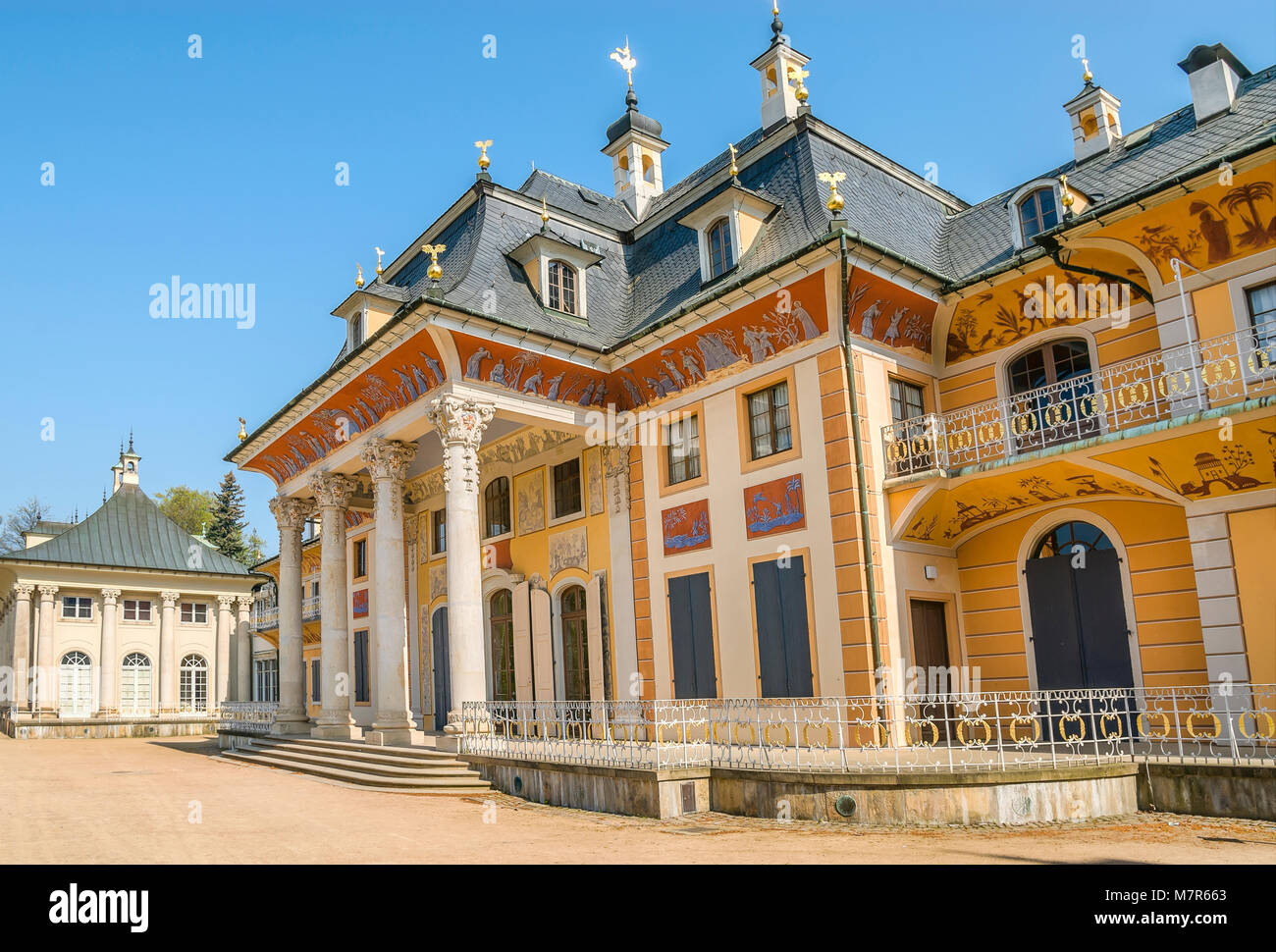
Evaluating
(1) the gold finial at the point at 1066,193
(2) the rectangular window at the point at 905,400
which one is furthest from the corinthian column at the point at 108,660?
(1) the gold finial at the point at 1066,193

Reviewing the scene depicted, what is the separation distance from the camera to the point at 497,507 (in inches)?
879

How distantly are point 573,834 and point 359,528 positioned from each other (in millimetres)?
18489

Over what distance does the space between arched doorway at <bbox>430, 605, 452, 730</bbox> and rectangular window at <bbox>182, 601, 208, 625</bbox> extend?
2402cm

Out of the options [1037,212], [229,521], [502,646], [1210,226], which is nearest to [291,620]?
[502,646]

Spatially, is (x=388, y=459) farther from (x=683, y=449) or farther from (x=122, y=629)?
(x=122, y=629)

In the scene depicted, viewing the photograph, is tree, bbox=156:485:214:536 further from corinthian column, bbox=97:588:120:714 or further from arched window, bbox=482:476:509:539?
arched window, bbox=482:476:509:539

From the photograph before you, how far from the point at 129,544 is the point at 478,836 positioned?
37109mm

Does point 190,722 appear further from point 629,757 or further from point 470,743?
point 629,757

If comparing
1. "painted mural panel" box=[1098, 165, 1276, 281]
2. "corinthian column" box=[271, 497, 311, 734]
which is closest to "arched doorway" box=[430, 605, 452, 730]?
"corinthian column" box=[271, 497, 311, 734]

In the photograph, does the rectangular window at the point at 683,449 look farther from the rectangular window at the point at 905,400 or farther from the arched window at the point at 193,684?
the arched window at the point at 193,684

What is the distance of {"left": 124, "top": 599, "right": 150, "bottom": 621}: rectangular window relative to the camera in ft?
133

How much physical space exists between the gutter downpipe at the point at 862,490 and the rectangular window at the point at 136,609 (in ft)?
121

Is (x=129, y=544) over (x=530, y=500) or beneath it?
over

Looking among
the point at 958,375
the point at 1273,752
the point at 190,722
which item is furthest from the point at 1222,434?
the point at 190,722
